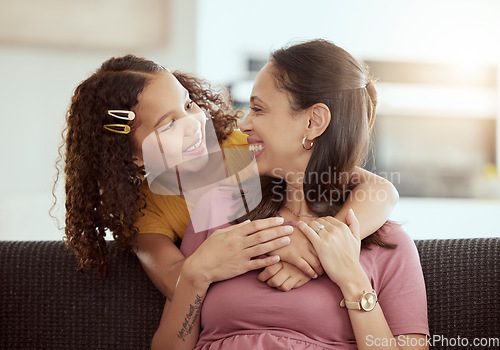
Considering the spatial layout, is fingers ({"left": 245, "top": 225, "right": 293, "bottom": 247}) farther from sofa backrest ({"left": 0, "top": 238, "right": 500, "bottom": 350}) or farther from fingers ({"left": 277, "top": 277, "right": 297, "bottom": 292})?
sofa backrest ({"left": 0, "top": 238, "right": 500, "bottom": 350})

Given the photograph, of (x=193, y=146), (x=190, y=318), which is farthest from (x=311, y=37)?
(x=190, y=318)

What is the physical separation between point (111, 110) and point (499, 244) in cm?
107

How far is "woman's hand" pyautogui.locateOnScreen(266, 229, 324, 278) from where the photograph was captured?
3.86ft

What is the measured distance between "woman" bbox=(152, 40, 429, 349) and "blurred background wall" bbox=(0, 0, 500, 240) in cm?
214

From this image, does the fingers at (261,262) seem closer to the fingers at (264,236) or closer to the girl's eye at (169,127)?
the fingers at (264,236)

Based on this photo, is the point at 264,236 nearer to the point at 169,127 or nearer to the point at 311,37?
the point at 169,127

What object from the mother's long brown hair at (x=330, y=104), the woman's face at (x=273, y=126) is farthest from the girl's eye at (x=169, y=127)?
the mother's long brown hair at (x=330, y=104)

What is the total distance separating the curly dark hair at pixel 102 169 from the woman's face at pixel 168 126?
3 centimetres

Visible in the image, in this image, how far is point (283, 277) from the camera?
1.18 meters

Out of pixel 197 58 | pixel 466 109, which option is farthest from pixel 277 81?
pixel 466 109

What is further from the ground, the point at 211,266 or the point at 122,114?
the point at 122,114

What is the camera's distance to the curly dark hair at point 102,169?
1.41m

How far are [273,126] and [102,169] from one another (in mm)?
491

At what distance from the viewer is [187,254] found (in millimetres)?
1356
